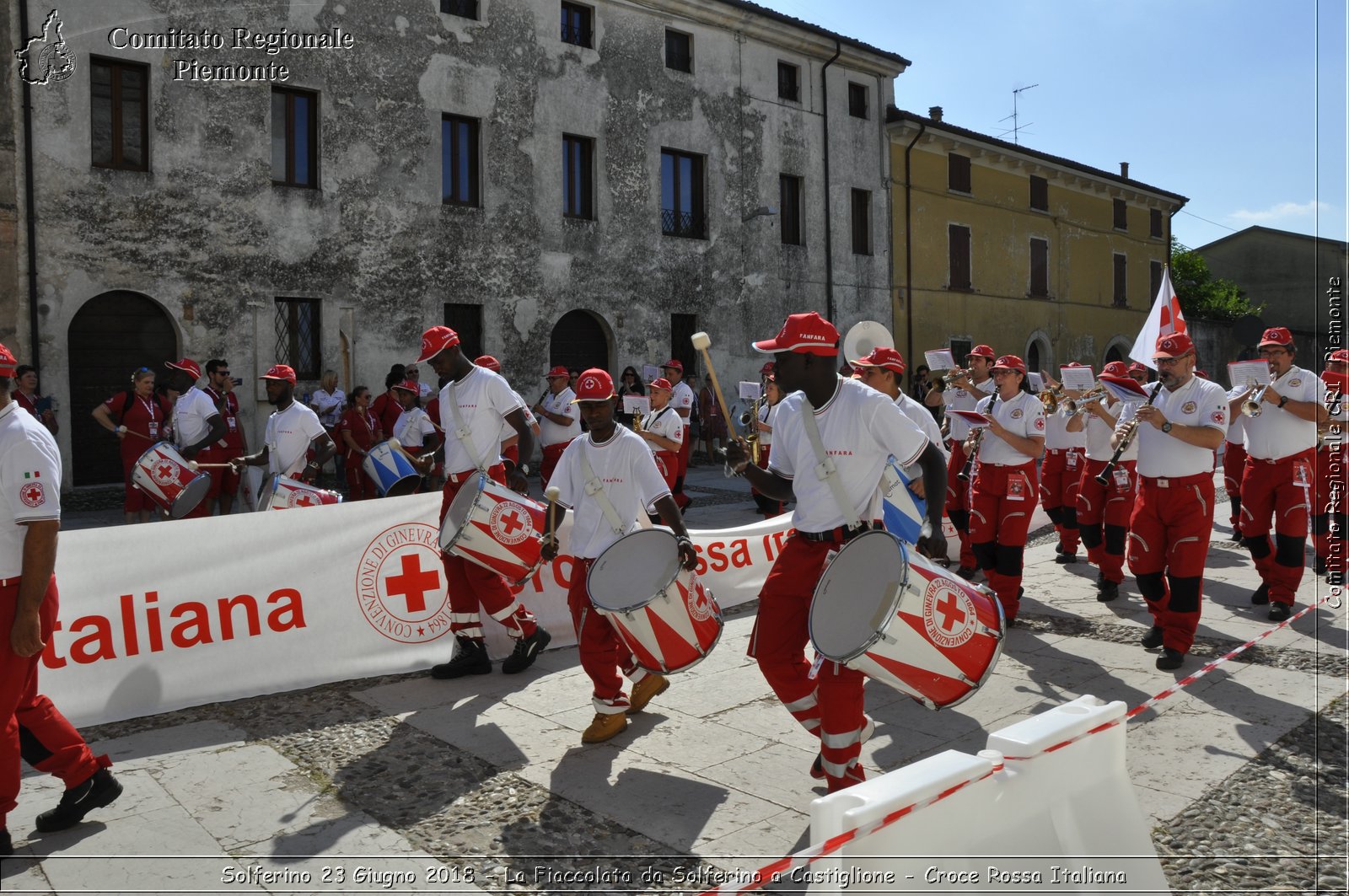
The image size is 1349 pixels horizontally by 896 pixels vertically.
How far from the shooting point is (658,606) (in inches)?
198

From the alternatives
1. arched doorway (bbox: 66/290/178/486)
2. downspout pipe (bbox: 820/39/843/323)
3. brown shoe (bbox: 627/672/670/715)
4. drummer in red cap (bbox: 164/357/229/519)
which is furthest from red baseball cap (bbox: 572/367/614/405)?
downspout pipe (bbox: 820/39/843/323)

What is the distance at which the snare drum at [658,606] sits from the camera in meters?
5.06

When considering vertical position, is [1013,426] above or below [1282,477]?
above

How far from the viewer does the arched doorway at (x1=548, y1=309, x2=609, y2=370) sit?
21.9 m

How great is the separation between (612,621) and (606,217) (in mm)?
18003

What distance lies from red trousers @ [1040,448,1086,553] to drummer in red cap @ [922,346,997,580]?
0.99 metres

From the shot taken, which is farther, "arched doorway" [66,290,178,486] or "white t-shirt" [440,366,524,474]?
"arched doorway" [66,290,178,486]

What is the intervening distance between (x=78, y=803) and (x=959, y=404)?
810 centimetres

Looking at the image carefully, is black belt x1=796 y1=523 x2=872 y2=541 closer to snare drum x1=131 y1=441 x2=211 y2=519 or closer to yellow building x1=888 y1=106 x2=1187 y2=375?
snare drum x1=131 y1=441 x2=211 y2=519

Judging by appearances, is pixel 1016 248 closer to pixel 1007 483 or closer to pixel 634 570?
pixel 1007 483

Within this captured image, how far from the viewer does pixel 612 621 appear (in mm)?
5168

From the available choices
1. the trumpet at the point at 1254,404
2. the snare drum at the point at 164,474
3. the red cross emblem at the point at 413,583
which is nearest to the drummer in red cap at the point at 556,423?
the snare drum at the point at 164,474

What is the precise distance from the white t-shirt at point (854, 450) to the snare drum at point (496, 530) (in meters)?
2.30

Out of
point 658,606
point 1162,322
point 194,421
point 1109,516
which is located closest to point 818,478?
point 658,606
